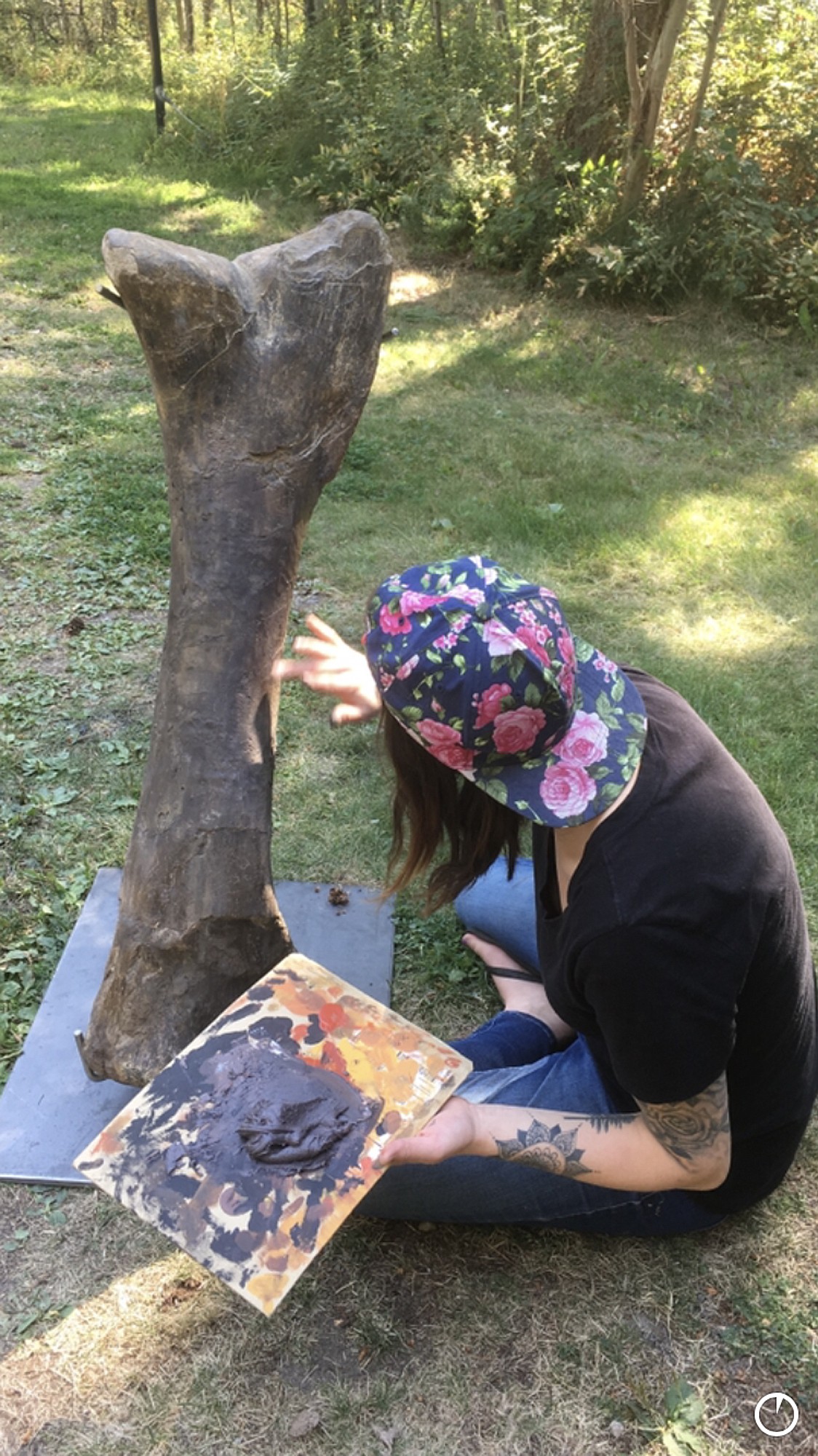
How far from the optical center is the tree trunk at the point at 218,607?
199 cm

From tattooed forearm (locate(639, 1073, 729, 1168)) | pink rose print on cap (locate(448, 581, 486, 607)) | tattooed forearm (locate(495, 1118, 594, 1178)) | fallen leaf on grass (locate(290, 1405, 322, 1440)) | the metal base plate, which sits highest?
pink rose print on cap (locate(448, 581, 486, 607))

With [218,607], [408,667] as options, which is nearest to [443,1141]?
[408,667]

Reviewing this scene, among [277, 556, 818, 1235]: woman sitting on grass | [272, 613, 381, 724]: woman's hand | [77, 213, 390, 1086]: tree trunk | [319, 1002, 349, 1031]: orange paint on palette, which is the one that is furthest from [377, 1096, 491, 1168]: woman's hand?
[272, 613, 381, 724]: woman's hand

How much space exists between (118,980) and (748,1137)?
1138 millimetres

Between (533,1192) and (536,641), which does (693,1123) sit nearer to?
(533,1192)

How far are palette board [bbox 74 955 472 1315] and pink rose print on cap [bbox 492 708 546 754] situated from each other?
2.12 feet

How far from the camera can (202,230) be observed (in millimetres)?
8109

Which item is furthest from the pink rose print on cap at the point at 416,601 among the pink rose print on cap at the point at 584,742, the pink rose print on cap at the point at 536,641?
the pink rose print on cap at the point at 584,742

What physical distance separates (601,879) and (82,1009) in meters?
1.39

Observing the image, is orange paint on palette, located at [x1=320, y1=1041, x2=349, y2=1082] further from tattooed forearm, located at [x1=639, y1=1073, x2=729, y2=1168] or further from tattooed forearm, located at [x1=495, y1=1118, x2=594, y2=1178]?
tattooed forearm, located at [x1=639, y1=1073, x2=729, y2=1168]

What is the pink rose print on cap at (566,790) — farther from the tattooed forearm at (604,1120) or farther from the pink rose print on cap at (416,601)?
the tattooed forearm at (604,1120)

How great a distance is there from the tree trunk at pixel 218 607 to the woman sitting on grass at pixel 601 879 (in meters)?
0.23

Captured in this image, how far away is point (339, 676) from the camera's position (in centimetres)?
188

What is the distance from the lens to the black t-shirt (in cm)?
144
